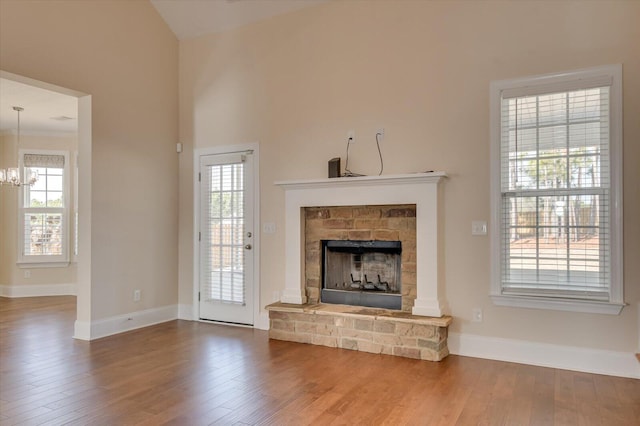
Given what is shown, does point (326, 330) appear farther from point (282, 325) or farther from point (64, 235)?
point (64, 235)

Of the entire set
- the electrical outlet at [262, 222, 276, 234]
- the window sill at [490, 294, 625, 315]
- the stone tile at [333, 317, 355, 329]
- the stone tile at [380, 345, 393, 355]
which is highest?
the electrical outlet at [262, 222, 276, 234]

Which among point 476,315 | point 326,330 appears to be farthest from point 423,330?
point 326,330

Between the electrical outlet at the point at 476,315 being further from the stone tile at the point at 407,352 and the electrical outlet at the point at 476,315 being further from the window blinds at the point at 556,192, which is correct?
the stone tile at the point at 407,352

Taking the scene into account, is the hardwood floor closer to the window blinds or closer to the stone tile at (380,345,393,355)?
the stone tile at (380,345,393,355)

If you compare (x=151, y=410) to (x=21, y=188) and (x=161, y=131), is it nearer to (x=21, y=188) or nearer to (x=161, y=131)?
(x=161, y=131)

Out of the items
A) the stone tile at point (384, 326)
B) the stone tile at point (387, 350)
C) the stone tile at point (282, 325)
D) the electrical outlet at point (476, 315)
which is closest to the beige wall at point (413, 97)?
the electrical outlet at point (476, 315)

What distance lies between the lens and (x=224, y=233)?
17.9 feet

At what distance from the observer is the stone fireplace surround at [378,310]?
403 centimetres

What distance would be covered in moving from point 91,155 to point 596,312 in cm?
493

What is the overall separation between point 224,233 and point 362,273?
179cm

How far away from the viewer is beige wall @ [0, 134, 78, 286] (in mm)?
7812

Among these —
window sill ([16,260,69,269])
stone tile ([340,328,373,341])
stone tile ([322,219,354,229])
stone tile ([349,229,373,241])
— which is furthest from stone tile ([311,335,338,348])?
window sill ([16,260,69,269])

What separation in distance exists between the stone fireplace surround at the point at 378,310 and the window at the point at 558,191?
0.55 m

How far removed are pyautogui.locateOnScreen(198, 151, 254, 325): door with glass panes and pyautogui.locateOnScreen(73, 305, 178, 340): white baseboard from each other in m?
0.44
